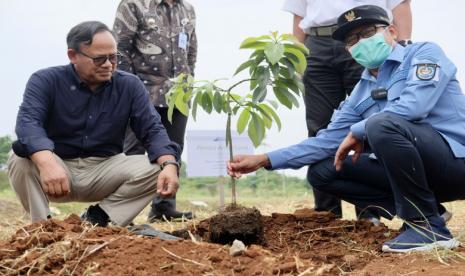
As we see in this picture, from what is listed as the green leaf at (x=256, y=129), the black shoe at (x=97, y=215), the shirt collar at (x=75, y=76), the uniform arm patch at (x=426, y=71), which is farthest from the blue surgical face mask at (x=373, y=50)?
the black shoe at (x=97, y=215)

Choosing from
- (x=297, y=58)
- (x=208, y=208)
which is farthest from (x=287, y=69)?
(x=208, y=208)

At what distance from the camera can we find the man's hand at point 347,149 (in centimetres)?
284

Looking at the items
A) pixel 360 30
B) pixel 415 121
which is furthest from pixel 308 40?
pixel 415 121

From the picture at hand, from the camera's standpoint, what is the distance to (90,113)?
3.29m

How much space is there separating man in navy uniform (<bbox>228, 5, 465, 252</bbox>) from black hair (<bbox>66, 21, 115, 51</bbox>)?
90cm

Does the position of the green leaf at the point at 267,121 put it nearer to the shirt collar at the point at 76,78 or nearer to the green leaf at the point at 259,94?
the green leaf at the point at 259,94

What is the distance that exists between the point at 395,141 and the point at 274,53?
0.58 metres

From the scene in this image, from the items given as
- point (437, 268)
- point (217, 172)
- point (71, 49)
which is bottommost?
point (217, 172)

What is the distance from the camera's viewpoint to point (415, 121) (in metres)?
2.74

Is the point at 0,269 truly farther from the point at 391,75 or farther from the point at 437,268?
the point at 391,75

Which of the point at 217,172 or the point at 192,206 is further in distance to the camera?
the point at 192,206

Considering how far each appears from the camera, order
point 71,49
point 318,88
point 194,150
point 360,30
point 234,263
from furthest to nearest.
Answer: point 194,150 → point 318,88 → point 71,49 → point 360,30 → point 234,263

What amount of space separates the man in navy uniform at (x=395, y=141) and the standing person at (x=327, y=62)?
17.6 inches

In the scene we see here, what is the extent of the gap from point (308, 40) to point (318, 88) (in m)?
0.27
